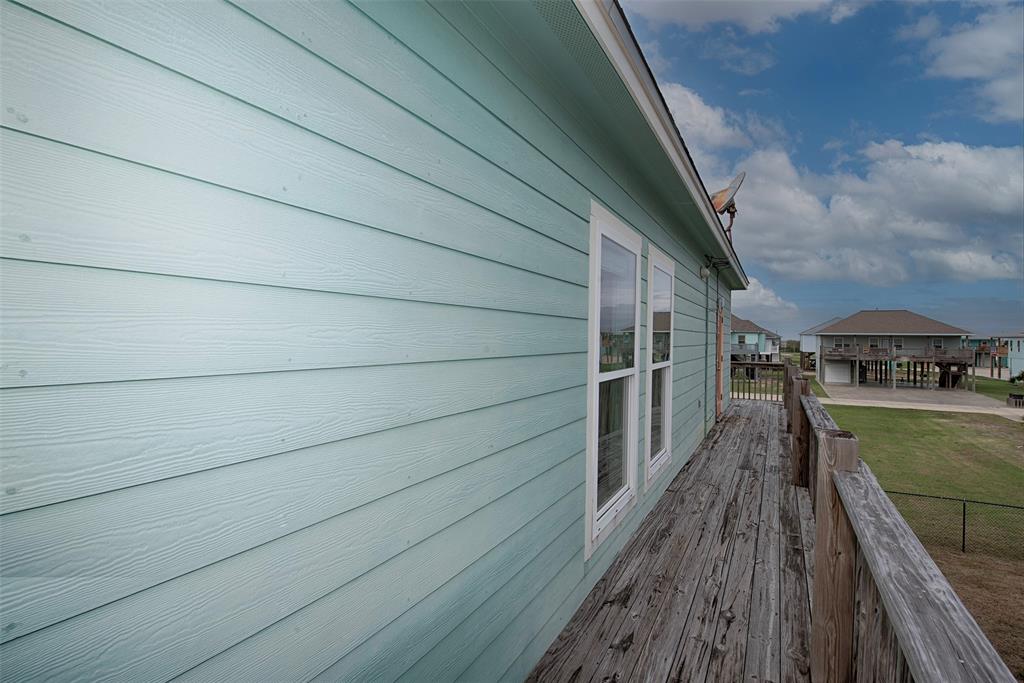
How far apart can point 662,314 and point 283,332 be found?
3943 mm

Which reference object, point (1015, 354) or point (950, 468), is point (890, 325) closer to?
point (1015, 354)

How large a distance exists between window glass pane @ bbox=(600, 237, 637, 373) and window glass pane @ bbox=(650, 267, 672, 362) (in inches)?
27.1

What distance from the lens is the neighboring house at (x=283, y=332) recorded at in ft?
2.25

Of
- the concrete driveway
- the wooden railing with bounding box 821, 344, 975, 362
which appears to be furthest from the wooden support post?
the wooden railing with bounding box 821, 344, 975, 362

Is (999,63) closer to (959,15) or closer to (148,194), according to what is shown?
(959,15)

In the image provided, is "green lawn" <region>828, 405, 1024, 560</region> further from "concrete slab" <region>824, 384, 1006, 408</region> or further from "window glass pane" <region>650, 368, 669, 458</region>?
"concrete slab" <region>824, 384, 1006, 408</region>

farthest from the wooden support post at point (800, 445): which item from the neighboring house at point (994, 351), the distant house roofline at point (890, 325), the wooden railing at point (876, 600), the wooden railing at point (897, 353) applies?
the neighboring house at point (994, 351)

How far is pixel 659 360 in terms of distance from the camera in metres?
4.36

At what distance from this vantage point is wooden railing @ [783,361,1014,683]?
2.35 feet

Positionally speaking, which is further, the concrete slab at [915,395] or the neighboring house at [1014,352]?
the neighboring house at [1014,352]

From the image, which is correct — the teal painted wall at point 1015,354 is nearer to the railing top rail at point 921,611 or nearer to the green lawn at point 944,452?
the green lawn at point 944,452

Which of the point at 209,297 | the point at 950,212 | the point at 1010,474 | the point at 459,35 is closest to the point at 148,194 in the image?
the point at 209,297

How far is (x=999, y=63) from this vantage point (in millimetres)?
23078

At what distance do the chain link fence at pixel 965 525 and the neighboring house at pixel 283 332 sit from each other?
19.7 ft
